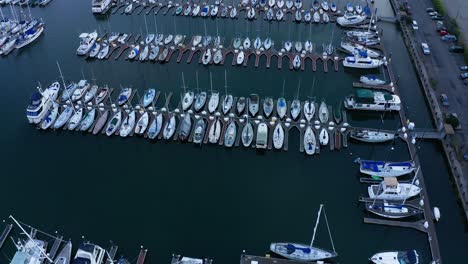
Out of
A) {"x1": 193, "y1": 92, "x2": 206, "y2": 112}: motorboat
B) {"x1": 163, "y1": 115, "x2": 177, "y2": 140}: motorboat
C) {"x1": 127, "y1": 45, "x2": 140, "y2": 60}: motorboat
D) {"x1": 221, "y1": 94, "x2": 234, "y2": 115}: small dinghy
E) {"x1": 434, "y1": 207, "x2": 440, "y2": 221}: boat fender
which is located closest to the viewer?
{"x1": 434, "y1": 207, "x2": 440, "y2": 221}: boat fender

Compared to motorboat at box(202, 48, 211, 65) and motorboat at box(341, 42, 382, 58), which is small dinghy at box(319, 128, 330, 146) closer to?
motorboat at box(341, 42, 382, 58)

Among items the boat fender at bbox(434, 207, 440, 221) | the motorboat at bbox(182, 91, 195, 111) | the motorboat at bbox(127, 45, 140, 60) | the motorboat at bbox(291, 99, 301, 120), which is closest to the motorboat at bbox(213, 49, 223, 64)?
the motorboat at bbox(182, 91, 195, 111)

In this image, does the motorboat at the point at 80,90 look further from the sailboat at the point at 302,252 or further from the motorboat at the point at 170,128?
the sailboat at the point at 302,252

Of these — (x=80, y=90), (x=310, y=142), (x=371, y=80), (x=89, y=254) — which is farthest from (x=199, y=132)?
(x=371, y=80)

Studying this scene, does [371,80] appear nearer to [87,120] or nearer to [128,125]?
[128,125]

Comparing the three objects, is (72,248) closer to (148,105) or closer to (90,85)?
(148,105)

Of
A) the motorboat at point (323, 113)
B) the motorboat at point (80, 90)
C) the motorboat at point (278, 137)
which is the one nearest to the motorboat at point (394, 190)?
the motorboat at point (323, 113)

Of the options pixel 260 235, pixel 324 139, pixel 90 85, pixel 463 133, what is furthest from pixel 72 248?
pixel 463 133
